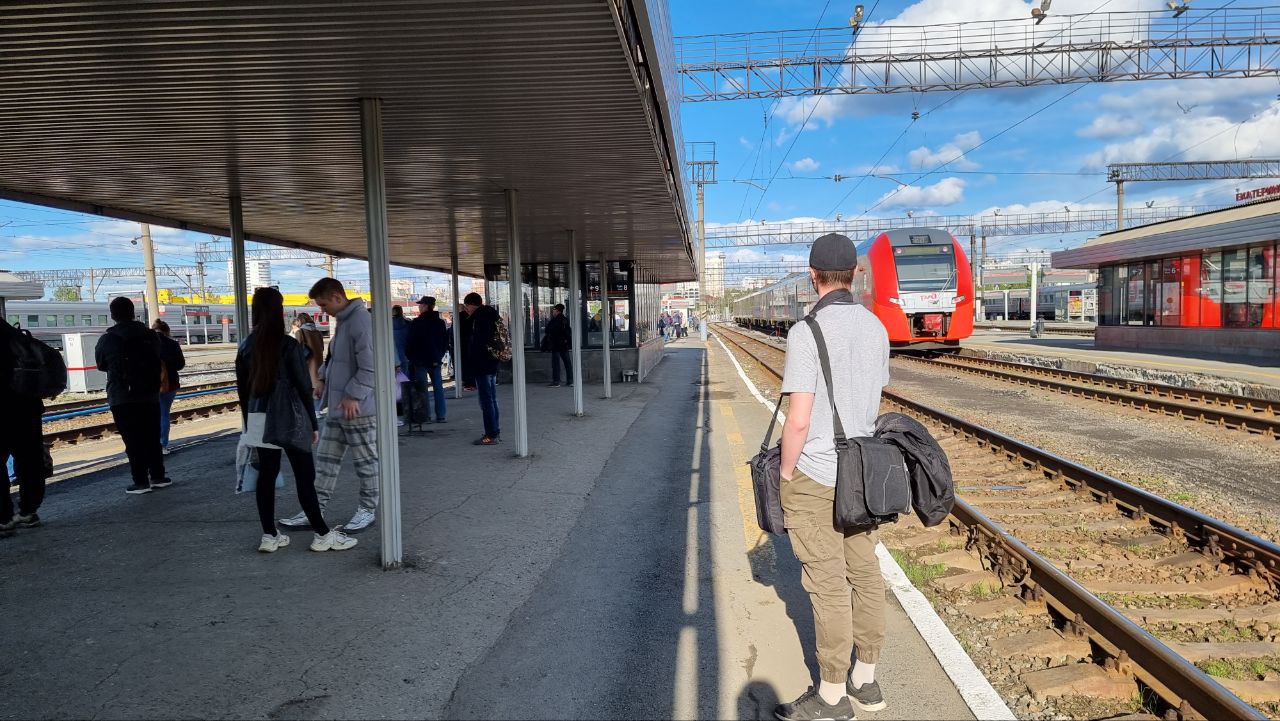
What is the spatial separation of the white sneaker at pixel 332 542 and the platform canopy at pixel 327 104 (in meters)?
2.98

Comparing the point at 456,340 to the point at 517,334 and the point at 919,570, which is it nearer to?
the point at 517,334

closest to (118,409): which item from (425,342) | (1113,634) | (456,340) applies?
(425,342)

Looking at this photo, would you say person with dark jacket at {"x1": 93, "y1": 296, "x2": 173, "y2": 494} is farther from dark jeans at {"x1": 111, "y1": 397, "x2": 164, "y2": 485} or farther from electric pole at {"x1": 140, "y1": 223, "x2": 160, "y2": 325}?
electric pole at {"x1": 140, "y1": 223, "x2": 160, "y2": 325}

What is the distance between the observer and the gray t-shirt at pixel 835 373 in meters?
2.87

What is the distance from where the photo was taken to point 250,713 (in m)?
3.04

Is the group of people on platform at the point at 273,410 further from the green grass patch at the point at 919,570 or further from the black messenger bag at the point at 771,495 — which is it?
the green grass patch at the point at 919,570

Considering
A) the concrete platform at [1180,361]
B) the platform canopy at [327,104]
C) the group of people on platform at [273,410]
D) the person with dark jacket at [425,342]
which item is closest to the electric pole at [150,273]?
the platform canopy at [327,104]

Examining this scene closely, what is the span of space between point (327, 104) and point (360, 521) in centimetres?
300

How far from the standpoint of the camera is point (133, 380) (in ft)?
21.0

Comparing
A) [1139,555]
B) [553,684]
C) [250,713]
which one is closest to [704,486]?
[1139,555]

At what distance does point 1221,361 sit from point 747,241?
32275 mm

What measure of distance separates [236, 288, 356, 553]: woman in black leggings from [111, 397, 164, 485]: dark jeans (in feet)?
7.95

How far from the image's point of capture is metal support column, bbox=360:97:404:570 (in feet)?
15.5

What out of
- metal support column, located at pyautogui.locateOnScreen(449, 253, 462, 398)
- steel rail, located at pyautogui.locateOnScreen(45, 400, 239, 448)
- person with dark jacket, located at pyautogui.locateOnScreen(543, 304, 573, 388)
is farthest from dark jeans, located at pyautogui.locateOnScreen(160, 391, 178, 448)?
person with dark jacket, located at pyautogui.locateOnScreen(543, 304, 573, 388)
